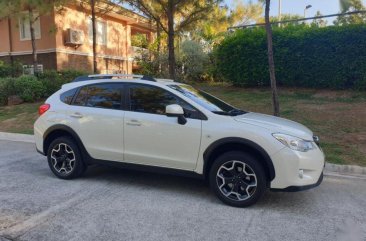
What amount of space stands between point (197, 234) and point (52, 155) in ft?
10.4

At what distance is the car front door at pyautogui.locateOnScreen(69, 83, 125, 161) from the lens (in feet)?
17.6

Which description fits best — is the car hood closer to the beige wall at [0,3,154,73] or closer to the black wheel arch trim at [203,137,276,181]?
the black wheel arch trim at [203,137,276,181]

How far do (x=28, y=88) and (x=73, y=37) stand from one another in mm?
6293

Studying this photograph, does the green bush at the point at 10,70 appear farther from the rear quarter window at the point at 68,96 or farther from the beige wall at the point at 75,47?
the rear quarter window at the point at 68,96

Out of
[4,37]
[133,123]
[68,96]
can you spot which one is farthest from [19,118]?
[4,37]

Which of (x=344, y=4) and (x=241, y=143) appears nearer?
(x=241, y=143)

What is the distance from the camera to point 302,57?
1270 centimetres

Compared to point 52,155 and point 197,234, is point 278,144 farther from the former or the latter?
point 52,155

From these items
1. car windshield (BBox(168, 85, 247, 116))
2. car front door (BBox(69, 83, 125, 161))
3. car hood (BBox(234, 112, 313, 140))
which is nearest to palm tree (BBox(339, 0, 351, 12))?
car windshield (BBox(168, 85, 247, 116))

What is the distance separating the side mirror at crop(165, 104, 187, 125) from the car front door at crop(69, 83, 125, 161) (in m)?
0.88

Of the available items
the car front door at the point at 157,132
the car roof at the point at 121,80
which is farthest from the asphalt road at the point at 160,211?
the car roof at the point at 121,80

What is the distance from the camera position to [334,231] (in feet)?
13.0

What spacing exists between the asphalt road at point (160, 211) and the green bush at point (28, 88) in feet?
33.4

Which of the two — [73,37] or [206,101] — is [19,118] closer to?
[206,101]
